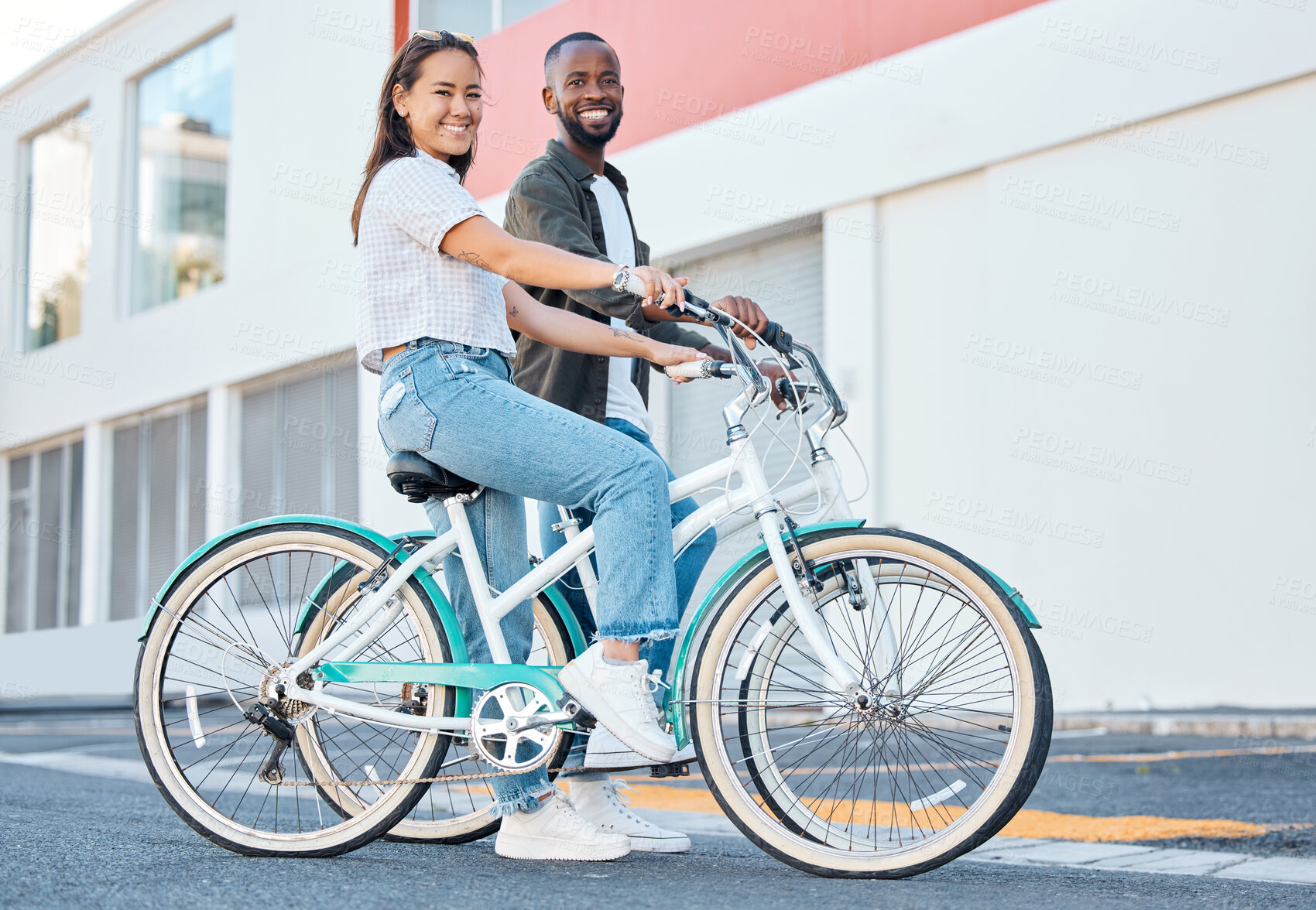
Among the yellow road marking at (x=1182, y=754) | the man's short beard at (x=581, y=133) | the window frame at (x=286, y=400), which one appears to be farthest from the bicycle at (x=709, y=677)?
the window frame at (x=286, y=400)

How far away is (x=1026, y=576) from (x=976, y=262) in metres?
2.30

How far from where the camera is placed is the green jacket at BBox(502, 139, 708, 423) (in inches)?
135

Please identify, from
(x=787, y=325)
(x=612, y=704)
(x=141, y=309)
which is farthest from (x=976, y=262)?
(x=141, y=309)

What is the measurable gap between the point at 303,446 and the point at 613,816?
43.8 feet

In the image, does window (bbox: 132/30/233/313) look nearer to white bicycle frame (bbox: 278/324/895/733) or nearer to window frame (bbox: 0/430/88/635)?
window frame (bbox: 0/430/88/635)

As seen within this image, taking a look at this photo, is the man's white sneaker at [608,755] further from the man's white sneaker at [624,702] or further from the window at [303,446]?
the window at [303,446]

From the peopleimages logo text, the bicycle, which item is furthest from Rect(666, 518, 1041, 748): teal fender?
the peopleimages logo text

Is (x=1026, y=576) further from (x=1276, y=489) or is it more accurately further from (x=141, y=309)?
(x=141, y=309)

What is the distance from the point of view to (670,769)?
3004 mm

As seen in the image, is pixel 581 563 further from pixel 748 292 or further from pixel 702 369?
pixel 748 292

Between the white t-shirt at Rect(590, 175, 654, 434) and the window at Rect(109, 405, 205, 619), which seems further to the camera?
the window at Rect(109, 405, 205, 619)

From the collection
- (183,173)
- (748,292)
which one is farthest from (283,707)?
(183,173)

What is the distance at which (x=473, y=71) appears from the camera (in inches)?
127

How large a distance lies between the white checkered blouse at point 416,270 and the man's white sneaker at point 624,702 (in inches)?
31.6
